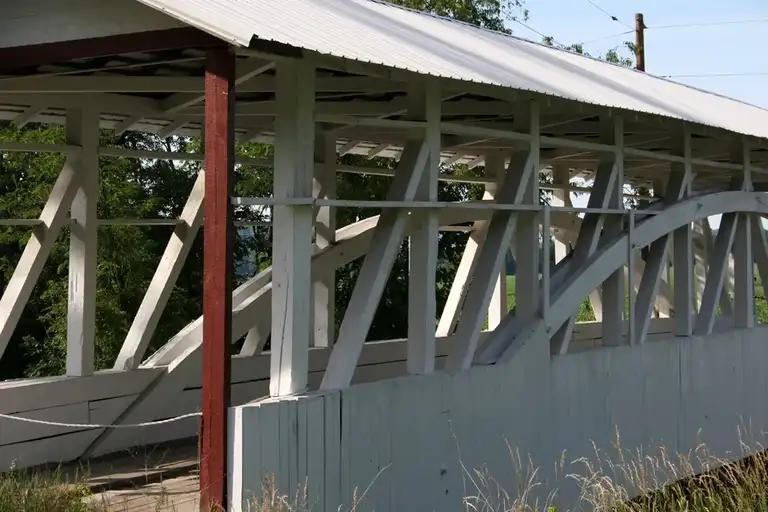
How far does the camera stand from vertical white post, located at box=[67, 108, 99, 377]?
8211mm

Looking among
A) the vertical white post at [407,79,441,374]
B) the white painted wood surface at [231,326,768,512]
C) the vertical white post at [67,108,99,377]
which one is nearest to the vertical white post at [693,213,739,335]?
the white painted wood surface at [231,326,768,512]

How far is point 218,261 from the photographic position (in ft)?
17.8

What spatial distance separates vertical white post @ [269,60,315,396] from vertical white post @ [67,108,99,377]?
2.92 m

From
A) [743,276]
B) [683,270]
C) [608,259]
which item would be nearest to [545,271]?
[608,259]

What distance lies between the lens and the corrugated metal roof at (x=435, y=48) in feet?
17.3

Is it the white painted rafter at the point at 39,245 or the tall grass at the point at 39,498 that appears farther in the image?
the white painted rafter at the point at 39,245

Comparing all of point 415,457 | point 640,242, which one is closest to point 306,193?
point 415,457

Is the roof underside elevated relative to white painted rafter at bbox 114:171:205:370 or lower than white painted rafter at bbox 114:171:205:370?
elevated

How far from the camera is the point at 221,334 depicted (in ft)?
17.7

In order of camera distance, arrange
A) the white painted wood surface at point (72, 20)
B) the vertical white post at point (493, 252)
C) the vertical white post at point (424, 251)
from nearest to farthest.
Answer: the white painted wood surface at point (72, 20)
the vertical white post at point (424, 251)
the vertical white post at point (493, 252)

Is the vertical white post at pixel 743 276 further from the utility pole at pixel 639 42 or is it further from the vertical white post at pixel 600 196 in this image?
the utility pole at pixel 639 42

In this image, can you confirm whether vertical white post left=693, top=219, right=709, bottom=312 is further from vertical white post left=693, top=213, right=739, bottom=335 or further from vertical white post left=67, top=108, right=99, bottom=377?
vertical white post left=67, top=108, right=99, bottom=377

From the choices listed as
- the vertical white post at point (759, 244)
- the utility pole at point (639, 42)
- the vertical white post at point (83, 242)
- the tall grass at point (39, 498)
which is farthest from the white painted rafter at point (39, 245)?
the utility pole at point (639, 42)

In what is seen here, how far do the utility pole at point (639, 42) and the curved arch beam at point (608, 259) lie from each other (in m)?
15.7
